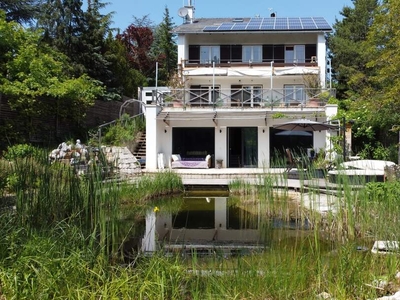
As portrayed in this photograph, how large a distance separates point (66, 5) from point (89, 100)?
8.21m

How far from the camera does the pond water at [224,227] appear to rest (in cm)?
548

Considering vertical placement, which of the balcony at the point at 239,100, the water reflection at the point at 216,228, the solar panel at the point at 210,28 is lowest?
the water reflection at the point at 216,228

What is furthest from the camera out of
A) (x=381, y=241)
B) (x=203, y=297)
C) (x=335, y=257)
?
(x=381, y=241)

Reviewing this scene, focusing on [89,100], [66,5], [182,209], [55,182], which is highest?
[66,5]

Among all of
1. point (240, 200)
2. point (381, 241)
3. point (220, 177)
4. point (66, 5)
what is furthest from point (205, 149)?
point (381, 241)

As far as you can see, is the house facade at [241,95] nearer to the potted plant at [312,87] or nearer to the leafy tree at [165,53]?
the potted plant at [312,87]

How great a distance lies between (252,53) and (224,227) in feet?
55.7

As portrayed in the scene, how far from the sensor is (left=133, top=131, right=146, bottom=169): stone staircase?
58.6 feet

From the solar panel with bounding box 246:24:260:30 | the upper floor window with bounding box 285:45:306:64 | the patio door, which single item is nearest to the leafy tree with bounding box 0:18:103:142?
the patio door

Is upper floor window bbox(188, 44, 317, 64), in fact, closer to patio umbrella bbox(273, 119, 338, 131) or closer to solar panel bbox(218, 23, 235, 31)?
solar panel bbox(218, 23, 235, 31)

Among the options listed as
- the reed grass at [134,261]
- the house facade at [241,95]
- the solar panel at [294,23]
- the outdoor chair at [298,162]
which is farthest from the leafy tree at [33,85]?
the solar panel at [294,23]

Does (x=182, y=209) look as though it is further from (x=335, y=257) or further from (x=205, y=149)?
(x=205, y=149)

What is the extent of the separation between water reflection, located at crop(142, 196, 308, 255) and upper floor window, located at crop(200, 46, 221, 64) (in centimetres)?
1435

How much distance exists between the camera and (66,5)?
23359 mm
